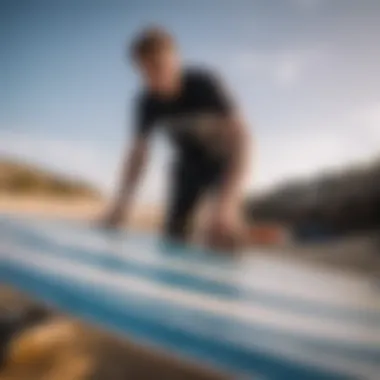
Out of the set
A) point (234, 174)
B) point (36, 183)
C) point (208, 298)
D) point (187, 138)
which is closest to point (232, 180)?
point (234, 174)

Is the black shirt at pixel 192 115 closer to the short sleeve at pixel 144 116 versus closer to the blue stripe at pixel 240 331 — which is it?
the short sleeve at pixel 144 116

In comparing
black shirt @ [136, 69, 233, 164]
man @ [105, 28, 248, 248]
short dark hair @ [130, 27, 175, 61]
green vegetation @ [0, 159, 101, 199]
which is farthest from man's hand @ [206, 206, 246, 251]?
short dark hair @ [130, 27, 175, 61]

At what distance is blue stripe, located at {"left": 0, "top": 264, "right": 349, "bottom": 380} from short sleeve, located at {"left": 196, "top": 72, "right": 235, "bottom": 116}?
0.39 m

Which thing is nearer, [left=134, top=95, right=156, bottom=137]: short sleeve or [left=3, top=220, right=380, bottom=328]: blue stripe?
[left=3, top=220, right=380, bottom=328]: blue stripe

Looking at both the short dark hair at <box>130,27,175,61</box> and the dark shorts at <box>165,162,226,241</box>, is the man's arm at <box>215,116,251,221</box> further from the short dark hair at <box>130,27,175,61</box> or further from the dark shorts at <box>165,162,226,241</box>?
the short dark hair at <box>130,27,175,61</box>

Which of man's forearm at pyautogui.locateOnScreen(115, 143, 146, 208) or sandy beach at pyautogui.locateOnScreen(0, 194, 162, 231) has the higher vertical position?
man's forearm at pyautogui.locateOnScreen(115, 143, 146, 208)

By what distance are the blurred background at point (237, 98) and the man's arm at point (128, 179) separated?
2 centimetres

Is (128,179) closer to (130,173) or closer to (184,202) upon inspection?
(130,173)

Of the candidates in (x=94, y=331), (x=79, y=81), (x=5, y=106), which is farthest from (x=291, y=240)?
(x=5, y=106)

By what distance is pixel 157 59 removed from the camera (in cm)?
146

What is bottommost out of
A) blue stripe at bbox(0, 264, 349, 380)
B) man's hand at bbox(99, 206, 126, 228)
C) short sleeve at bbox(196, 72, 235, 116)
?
blue stripe at bbox(0, 264, 349, 380)

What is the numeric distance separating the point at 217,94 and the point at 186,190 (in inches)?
7.3

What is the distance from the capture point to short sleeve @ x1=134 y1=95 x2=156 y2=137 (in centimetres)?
146

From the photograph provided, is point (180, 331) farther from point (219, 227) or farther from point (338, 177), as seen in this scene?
point (338, 177)
